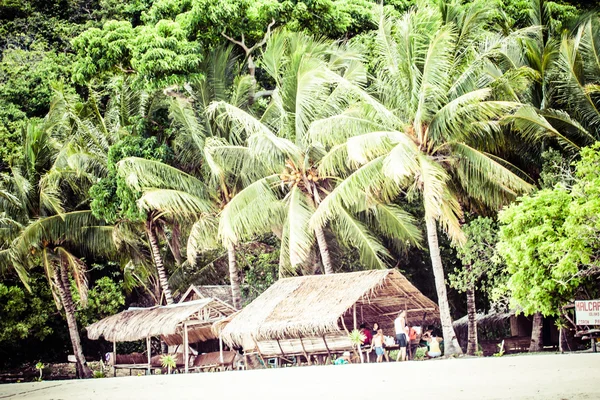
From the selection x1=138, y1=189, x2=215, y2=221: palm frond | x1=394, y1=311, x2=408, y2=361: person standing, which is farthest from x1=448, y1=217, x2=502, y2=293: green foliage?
x1=138, y1=189, x2=215, y2=221: palm frond

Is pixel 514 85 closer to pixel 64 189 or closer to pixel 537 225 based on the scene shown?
pixel 537 225

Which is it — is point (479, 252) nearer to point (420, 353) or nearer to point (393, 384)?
point (420, 353)

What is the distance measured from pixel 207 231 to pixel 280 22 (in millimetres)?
6309

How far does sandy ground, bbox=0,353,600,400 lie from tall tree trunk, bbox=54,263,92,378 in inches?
348

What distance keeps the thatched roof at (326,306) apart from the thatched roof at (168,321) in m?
1.63

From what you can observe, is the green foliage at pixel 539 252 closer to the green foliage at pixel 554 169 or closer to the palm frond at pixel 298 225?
the green foliage at pixel 554 169

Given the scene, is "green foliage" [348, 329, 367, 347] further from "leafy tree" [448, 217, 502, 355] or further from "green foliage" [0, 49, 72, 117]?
"green foliage" [0, 49, 72, 117]

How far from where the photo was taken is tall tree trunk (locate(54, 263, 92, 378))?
78.9 ft

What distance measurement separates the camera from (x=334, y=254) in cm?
2312

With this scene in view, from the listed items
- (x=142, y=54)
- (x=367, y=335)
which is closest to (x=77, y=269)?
(x=142, y=54)

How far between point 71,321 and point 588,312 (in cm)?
1641

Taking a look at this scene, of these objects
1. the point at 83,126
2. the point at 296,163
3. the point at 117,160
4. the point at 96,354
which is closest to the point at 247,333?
the point at 296,163

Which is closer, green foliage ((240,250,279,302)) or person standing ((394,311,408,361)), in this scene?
person standing ((394,311,408,361))

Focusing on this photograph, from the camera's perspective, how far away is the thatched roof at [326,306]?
1688 cm
